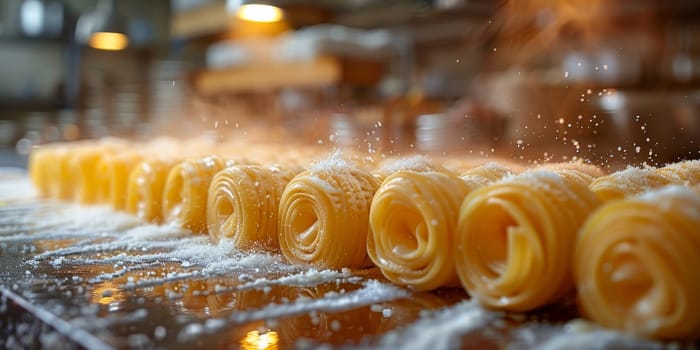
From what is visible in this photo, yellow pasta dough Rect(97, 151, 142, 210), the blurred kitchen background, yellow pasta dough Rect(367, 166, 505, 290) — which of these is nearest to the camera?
yellow pasta dough Rect(367, 166, 505, 290)

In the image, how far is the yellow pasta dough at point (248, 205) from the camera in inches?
82.7

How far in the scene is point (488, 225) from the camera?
5.02ft

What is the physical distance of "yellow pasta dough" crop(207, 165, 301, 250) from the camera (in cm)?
210

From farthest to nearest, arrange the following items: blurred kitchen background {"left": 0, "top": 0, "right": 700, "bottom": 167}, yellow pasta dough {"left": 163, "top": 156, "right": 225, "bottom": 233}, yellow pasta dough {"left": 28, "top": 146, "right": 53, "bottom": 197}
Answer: yellow pasta dough {"left": 28, "top": 146, "right": 53, "bottom": 197}, blurred kitchen background {"left": 0, "top": 0, "right": 700, "bottom": 167}, yellow pasta dough {"left": 163, "top": 156, "right": 225, "bottom": 233}

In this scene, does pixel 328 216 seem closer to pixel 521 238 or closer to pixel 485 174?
pixel 485 174

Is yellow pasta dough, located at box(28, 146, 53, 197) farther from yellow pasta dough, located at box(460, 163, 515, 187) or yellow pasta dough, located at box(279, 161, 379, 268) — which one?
yellow pasta dough, located at box(460, 163, 515, 187)

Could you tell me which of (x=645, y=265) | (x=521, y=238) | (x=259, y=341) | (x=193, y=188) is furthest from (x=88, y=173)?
(x=645, y=265)

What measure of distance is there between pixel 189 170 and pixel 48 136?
15.1 feet

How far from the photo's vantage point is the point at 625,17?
6359 millimetres

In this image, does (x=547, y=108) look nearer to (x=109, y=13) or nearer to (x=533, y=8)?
(x=533, y=8)

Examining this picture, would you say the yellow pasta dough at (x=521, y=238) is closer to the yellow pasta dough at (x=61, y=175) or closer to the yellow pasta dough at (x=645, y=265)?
the yellow pasta dough at (x=645, y=265)

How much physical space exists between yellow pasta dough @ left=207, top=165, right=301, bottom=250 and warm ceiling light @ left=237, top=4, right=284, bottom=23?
2381mm

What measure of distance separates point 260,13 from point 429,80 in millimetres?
2668

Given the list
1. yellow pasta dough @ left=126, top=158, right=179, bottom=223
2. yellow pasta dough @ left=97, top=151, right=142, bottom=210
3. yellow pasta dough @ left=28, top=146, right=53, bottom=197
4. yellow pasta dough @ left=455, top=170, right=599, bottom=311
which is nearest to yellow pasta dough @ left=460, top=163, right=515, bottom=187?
yellow pasta dough @ left=455, top=170, right=599, bottom=311
